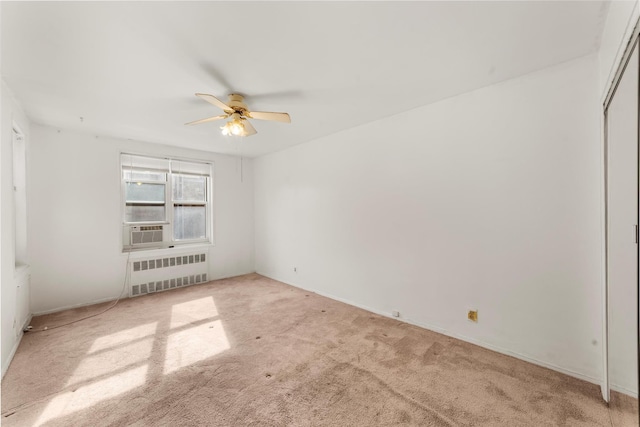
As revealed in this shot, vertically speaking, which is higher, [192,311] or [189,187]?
[189,187]

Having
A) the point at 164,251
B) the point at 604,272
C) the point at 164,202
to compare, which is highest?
the point at 164,202

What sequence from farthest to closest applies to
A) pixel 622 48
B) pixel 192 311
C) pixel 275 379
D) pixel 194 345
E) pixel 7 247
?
pixel 192 311, pixel 194 345, pixel 7 247, pixel 275 379, pixel 622 48

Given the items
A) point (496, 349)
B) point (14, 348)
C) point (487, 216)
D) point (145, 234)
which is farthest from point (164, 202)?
point (496, 349)

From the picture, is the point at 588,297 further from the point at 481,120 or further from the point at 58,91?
the point at 58,91

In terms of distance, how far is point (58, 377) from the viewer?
2.15 meters

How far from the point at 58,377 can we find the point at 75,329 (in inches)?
43.6

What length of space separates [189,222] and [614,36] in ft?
18.6

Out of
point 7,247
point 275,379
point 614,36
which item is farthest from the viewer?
point 7,247

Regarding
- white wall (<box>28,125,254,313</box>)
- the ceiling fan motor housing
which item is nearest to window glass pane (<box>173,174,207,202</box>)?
white wall (<box>28,125,254,313</box>)

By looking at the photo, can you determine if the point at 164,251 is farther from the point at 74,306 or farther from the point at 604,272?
the point at 604,272

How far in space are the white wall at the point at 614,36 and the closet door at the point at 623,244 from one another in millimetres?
130

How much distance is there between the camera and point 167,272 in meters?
4.55

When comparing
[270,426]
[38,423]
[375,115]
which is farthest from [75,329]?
[375,115]

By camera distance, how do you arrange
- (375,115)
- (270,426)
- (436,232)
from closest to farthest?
(270,426)
(436,232)
(375,115)
